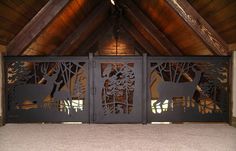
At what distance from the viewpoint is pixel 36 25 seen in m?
3.68

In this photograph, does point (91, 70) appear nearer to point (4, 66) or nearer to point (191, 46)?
point (4, 66)

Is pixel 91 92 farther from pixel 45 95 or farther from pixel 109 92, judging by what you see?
pixel 45 95

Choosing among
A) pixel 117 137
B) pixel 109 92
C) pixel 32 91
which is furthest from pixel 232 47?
pixel 32 91

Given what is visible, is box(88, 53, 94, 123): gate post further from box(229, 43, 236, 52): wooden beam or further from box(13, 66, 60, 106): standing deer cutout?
box(229, 43, 236, 52): wooden beam

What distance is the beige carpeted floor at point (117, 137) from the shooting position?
103 inches

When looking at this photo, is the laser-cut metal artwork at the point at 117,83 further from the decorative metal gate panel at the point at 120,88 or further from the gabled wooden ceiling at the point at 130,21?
the gabled wooden ceiling at the point at 130,21

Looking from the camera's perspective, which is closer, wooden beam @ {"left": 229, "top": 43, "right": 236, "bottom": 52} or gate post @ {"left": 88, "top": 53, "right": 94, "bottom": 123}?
wooden beam @ {"left": 229, "top": 43, "right": 236, "bottom": 52}

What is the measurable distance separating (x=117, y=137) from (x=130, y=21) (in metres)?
4.60

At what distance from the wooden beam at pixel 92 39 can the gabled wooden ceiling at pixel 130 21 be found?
45 mm

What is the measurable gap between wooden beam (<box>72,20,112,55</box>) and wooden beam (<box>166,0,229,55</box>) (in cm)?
382

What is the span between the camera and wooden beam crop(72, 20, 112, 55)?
273 inches

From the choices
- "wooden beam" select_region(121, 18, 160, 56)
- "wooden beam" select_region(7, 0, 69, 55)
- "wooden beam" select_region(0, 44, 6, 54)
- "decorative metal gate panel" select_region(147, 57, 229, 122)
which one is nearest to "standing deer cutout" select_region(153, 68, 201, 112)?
"decorative metal gate panel" select_region(147, 57, 229, 122)

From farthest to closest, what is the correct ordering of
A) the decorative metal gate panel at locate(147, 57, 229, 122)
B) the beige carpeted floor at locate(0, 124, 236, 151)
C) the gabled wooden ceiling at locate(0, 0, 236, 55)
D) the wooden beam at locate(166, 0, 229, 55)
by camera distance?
the decorative metal gate panel at locate(147, 57, 229, 122) < the wooden beam at locate(166, 0, 229, 55) < the gabled wooden ceiling at locate(0, 0, 236, 55) < the beige carpeted floor at locate(0, 124, 236, 151)

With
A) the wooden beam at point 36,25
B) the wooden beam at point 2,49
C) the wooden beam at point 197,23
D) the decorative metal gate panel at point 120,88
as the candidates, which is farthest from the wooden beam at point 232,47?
the wooden beam at point 2,49
